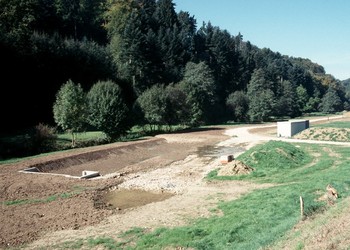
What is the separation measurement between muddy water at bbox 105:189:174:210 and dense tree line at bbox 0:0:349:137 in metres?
23.3

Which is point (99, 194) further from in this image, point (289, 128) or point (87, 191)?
point (289, 128)

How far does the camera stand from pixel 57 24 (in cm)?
9412

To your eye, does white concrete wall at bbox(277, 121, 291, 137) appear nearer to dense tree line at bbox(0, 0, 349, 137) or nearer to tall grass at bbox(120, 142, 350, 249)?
dense tree line at bbox(0, 0, 349, 137)

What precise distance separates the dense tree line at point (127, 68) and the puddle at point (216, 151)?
12807 millimetres

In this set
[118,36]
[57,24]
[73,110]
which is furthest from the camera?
[57,24]

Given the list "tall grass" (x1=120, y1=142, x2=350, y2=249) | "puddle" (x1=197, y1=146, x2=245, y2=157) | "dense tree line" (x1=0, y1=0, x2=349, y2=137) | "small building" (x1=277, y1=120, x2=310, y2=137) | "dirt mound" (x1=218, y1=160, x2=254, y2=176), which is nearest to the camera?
"tall grass" (x1=120, y1=142, x2=350, y2=249)

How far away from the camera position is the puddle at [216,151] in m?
43.0

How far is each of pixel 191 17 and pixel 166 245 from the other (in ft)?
446

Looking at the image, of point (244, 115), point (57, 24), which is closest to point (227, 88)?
point (244, 115)

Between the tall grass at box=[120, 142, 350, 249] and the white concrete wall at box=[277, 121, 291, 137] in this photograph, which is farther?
the white concrete wall at box=[277, 121, 291, 137]

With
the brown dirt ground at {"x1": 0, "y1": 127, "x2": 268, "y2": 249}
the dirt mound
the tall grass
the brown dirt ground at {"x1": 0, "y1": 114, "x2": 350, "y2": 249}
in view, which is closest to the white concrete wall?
the brown dirt ground at {"x1": 0, "y1": 127, "x2": 268, "y2": 249}

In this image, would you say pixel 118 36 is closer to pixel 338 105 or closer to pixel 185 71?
pixel 185 71

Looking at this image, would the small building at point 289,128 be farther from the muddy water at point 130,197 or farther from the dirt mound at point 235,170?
the muddy water at point 130,197

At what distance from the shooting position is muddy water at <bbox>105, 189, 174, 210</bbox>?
2253cm
